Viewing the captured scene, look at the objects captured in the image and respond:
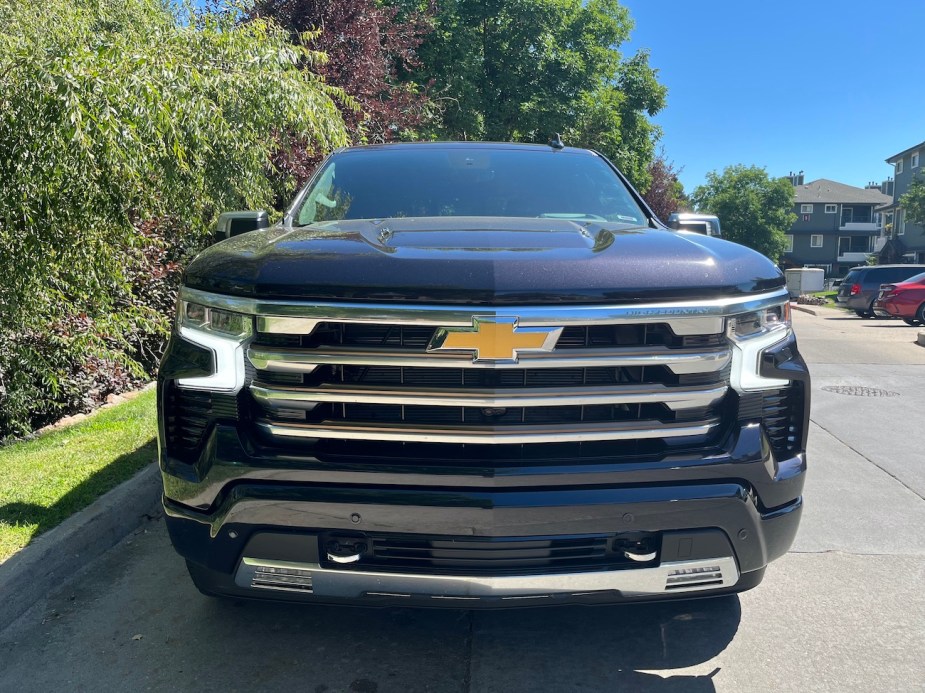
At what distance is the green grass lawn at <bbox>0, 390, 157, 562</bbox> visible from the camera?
12.4 feet

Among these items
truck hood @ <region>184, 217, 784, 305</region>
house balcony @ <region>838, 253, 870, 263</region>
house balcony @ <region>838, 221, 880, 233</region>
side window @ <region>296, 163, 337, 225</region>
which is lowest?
house balcony @ <region>838, 253, 870, 263</region>

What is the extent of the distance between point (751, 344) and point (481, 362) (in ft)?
2.82

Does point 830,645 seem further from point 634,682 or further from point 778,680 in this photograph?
point 634,682

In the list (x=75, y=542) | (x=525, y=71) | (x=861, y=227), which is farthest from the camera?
(x=861, y=227)

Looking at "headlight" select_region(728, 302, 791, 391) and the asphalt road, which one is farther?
the asphalt road

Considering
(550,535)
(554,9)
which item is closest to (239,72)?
(550,535)

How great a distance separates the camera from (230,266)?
7.88ft

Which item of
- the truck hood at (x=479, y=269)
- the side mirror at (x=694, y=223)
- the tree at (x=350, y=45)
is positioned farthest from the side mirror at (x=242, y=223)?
the tree at (x=350, y=45)

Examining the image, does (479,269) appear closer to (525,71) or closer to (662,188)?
(525,71)

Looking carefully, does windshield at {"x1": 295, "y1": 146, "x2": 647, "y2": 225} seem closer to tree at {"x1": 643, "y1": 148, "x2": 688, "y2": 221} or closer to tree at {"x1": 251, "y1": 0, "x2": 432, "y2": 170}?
tree at {"x1": 251, "y1": 0, "x2": 432, "y2": 170}

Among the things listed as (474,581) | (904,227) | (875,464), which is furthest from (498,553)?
(904,227)

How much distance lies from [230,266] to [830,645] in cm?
260

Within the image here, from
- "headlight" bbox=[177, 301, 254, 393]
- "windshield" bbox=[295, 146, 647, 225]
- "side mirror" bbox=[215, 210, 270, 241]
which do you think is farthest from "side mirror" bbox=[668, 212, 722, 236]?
"headlight" bbox=[177, 301, 254, 393]

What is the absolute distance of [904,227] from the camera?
188 ft
